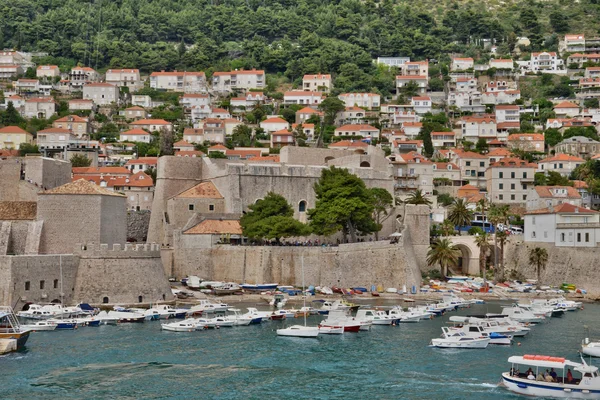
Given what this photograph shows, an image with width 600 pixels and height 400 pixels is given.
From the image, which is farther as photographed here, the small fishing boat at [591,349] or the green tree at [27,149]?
Answer: the green tree at [27,149]

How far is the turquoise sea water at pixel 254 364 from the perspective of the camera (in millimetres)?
30031

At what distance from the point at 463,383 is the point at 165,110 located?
3907 inches

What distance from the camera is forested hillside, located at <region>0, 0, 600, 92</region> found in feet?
489

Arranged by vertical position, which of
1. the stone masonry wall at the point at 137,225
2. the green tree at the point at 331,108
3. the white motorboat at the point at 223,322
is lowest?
the white motorboat at the point at 223,322

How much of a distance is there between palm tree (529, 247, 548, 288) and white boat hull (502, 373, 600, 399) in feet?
88.4

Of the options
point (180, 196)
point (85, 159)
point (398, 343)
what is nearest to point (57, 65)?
point (85, 159)

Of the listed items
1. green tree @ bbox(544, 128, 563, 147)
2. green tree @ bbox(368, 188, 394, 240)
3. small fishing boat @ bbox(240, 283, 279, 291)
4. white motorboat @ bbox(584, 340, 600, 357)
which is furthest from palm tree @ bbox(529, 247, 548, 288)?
green tree @ bbox(544, 128, 563, 147)

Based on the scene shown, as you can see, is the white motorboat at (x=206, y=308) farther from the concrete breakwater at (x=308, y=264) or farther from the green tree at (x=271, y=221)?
the green tree at (x=271, y=221)

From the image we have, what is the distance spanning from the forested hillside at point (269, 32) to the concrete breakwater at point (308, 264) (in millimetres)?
82989

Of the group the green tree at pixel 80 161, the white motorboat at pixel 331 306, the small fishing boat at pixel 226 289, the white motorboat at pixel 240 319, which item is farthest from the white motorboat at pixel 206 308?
the green tree at pixel 80 161

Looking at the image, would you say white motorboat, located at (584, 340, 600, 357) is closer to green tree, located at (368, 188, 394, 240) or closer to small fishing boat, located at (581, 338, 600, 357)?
small fishing boat, located at (581, 338, 600, 357)

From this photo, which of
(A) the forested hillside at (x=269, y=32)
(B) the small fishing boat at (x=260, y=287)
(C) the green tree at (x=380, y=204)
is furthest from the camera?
(A) the forested hillside at (x=269, y=32)

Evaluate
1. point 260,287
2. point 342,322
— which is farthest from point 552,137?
point 342,322

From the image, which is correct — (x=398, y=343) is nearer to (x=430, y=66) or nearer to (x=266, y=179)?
(x=266, y=179)
